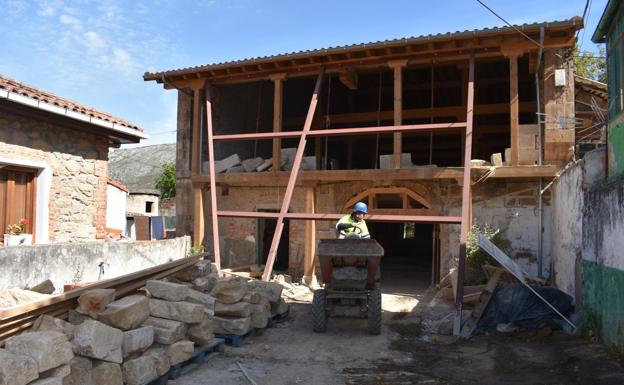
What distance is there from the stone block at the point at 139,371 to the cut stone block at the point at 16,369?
111 centimetres

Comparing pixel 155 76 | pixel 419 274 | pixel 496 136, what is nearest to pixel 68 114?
pixel 155 76

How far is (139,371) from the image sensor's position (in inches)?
203

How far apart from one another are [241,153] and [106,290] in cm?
1093

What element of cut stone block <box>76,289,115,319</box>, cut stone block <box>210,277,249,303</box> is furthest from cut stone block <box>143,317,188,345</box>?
cut stone block <box>210,277,249,303</box>

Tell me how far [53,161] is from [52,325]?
19.9 ft

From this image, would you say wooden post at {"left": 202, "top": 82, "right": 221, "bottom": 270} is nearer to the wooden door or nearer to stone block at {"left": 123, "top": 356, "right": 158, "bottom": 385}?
the wooden door

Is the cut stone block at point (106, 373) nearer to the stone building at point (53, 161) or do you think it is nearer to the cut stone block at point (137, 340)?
the cut stone block at point (137, 340)

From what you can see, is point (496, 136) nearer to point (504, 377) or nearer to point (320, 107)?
point (320, 107)

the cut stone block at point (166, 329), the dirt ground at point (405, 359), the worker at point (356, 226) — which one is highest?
the worker at point (356, 226)

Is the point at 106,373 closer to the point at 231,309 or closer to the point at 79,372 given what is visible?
the point at 79,372

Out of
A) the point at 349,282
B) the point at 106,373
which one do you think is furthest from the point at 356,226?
the point at 106,373

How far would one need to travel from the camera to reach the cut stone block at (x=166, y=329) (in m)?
5.76

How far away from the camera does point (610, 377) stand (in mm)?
5258

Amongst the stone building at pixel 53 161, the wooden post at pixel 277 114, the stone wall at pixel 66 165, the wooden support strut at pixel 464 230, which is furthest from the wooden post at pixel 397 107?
the stone wall at pixel 66 165
